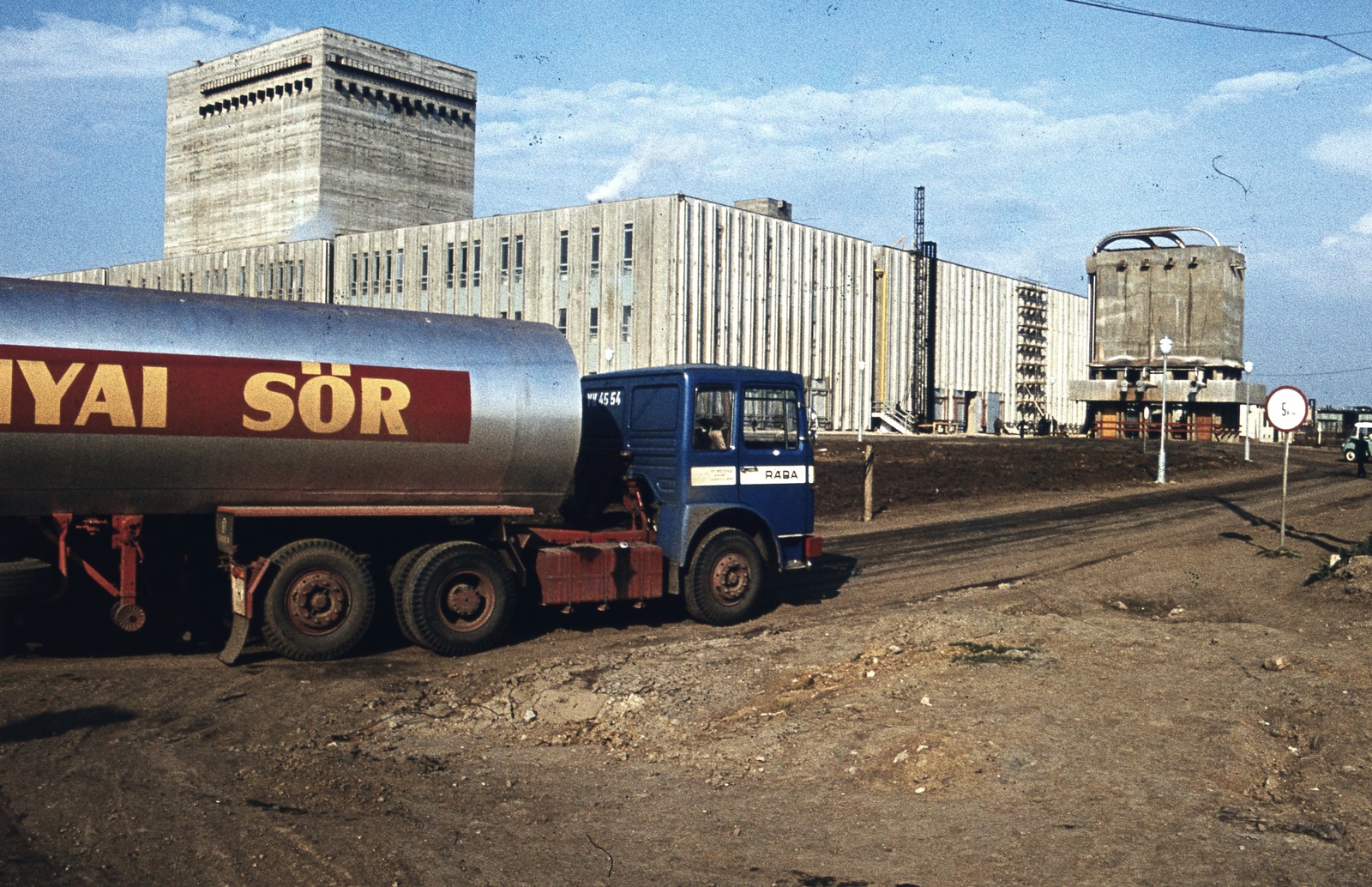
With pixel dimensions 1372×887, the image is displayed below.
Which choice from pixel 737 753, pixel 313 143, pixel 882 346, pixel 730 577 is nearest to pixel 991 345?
pixel 882 346

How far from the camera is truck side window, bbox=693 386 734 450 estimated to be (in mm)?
13227

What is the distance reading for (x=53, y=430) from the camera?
9695 millimetres

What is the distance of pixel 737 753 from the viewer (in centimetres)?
815

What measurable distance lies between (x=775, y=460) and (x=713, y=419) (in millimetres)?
1076

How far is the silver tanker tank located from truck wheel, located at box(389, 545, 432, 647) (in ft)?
1.83

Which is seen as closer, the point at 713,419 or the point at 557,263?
the point at 713,419

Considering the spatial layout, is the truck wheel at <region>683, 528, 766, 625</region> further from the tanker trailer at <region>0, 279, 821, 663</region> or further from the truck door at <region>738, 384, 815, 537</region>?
the truck door at <region>738, 384, 815, 537</region>

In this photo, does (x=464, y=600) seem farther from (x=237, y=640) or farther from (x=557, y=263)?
(x=557, y=263)

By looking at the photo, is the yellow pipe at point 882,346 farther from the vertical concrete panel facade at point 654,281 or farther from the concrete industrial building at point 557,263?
the vertical concrete panel facade at point 654,281

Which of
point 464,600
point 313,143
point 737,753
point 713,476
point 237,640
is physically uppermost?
point 313,143

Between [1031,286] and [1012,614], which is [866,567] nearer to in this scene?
[1012,614]

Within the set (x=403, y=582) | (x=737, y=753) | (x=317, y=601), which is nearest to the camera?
(x=737, y=753)

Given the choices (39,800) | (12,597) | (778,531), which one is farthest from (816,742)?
(12,597)

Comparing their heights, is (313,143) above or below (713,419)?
above
